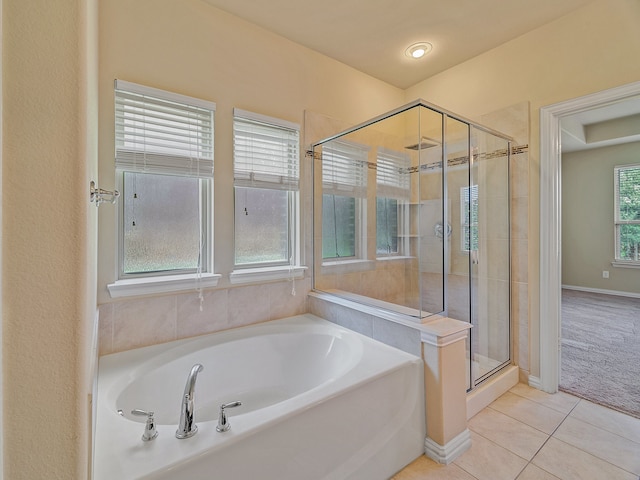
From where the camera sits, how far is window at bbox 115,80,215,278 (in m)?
1.77

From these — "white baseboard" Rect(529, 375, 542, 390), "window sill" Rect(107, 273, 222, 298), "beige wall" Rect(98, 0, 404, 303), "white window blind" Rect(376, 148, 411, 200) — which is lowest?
"white baseboard" Rect(529, 375, 542, 390)

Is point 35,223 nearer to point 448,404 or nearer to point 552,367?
point 448,404

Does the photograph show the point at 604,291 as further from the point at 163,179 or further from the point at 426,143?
the point at 163,179

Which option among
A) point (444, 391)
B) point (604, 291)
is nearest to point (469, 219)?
point (444, 391)

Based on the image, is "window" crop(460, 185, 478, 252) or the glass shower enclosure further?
"window" crop(460, 185, 478, 252)

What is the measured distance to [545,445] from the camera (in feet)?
5.56

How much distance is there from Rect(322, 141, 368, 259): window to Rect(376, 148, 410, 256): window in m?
0.15

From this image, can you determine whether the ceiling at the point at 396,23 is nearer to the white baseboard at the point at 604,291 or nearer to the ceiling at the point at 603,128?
the ceiling at the point at 603,128

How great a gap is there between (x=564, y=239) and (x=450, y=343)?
18.2ft

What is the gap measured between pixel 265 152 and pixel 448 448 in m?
2.18

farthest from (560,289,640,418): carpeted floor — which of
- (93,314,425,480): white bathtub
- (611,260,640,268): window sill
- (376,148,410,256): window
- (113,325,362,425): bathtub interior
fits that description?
(113,325,362,425): bathtub interior

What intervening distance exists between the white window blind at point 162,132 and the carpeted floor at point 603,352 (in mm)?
3125

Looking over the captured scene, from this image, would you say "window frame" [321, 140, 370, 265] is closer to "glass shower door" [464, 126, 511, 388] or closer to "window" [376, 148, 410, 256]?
"window" [376, 148, 410, 256]

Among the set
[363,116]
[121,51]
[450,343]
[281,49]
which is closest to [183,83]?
[121,51]
